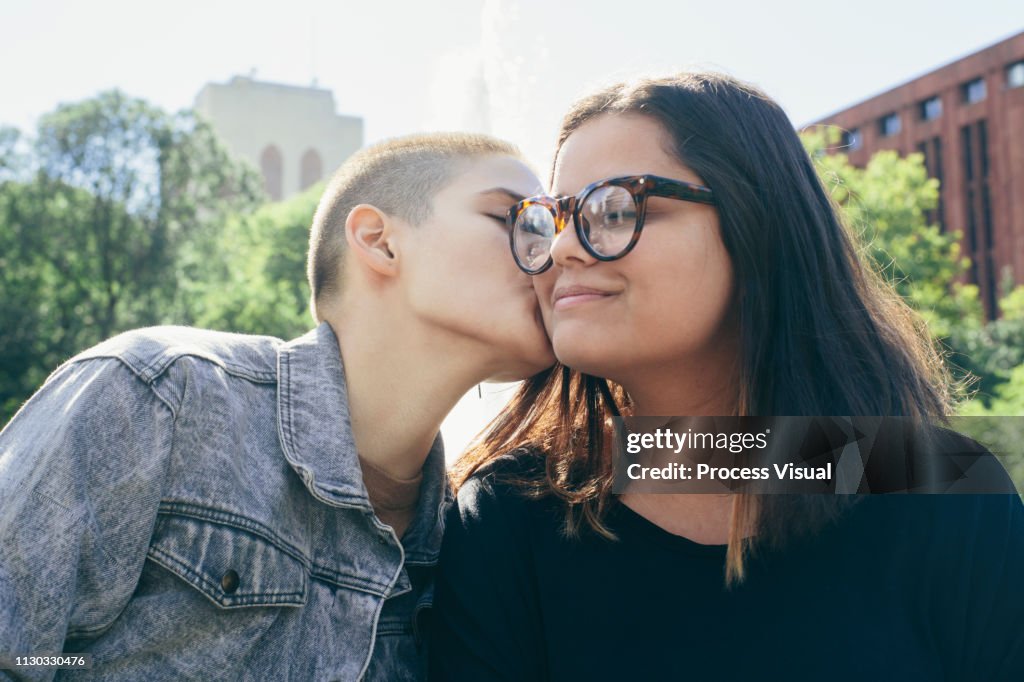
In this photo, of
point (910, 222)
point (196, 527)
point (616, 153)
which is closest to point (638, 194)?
point (616, 153)

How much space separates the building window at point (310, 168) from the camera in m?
75.4

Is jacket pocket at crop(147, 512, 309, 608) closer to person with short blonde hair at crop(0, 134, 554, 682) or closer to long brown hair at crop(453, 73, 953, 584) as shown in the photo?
person with short blonde hair at crop(0, 134, 554, 682)

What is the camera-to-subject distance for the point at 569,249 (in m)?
2.61

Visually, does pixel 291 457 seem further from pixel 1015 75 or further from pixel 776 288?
pixel 1015 75

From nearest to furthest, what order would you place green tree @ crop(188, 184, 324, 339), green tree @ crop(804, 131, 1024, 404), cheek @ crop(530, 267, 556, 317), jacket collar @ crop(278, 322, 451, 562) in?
1. jacket collar @ crop(278, 322, 451, 562)
2. cheek @ crop(530, 267, 556, 317)
3. green tree @ crop(804, 131, 1024, 404)
4. green tree @ crop(188, 184, 324, 339)

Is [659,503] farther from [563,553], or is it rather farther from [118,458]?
[118,458]

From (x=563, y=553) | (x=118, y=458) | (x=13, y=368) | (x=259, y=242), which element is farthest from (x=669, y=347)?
(x=259, y=242)

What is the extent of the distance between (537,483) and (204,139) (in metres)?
31.3

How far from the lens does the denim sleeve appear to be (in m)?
2.15

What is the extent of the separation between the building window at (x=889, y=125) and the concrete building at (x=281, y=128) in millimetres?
35682

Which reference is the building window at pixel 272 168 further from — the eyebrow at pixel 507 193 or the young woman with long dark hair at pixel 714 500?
the young woman with long dark hair at pixel 714 500

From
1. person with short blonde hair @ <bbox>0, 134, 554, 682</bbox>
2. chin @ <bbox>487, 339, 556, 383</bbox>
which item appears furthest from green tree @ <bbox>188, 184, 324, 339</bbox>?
chin @ <bbox>487, 339, 556, 383</bbox>

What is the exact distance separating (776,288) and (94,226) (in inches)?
1180

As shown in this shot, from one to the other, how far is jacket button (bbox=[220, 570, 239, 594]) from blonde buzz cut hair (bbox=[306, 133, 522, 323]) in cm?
117
